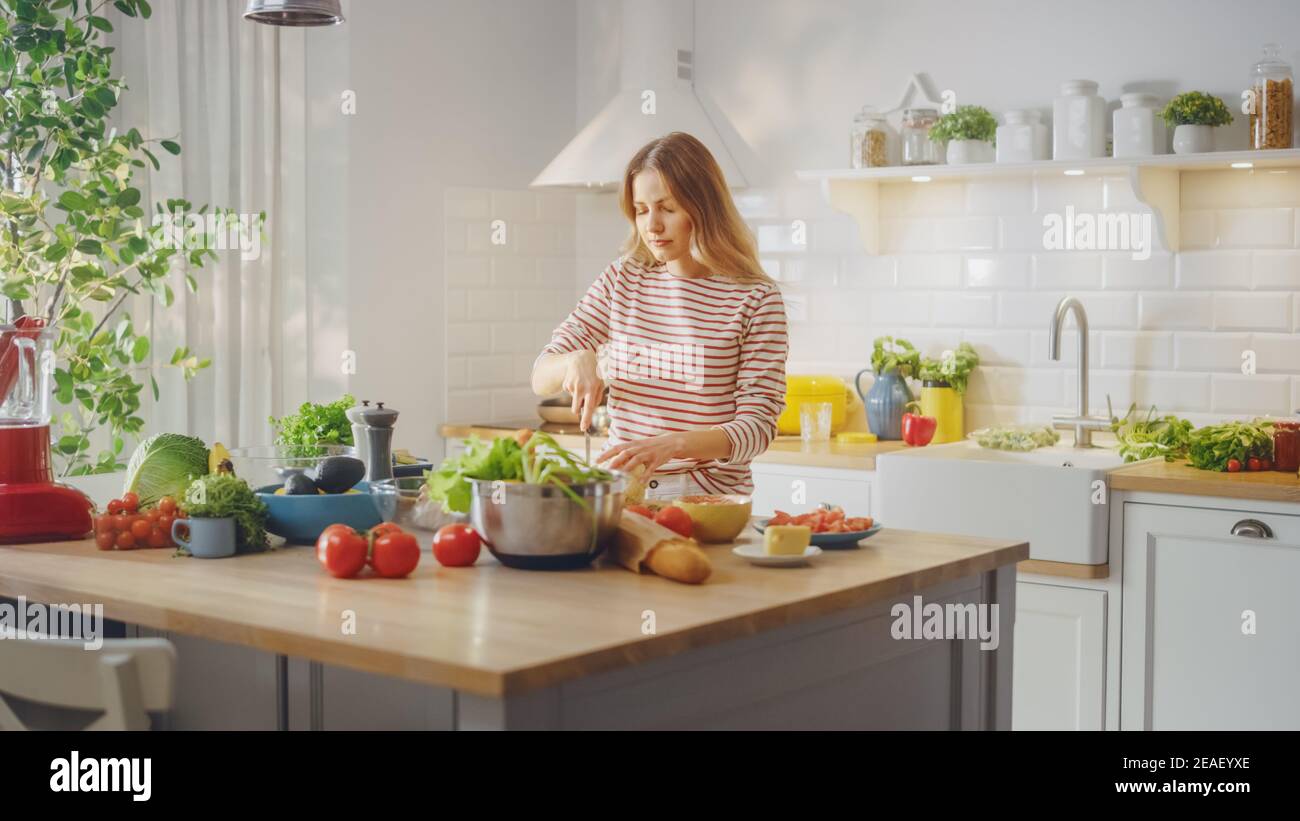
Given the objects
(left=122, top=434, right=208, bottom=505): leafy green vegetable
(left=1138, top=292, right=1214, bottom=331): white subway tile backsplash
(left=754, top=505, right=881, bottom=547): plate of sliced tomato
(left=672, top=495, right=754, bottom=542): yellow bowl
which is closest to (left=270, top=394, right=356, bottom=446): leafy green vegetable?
(left=122, top=434, right=208, bottom=505): leafy green vegetable

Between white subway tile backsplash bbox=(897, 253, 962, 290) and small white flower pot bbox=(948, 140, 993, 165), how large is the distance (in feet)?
1.09

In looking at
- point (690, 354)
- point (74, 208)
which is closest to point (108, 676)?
point (690, 354)

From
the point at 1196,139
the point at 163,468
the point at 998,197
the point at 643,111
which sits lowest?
the point at 163,468

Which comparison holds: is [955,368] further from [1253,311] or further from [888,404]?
[1253,311]

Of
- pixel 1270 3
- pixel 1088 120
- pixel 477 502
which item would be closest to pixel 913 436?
pixel 1088 120

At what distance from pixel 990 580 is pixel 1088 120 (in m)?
1.97

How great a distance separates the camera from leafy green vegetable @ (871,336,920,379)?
14.4 ft

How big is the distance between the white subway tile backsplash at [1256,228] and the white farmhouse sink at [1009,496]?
659 mm

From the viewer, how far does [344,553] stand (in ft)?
6.75

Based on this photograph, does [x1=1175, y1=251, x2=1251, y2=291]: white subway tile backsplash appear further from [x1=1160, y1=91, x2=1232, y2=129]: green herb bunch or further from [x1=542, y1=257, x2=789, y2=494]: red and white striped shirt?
[x1=542, y1=257, x2=789, y2=494]: red and white striped shirt

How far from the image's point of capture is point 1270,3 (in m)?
3.78

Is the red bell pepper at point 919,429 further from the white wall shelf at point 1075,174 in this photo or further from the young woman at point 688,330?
the young woman at point 688,330

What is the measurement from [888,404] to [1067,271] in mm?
649
